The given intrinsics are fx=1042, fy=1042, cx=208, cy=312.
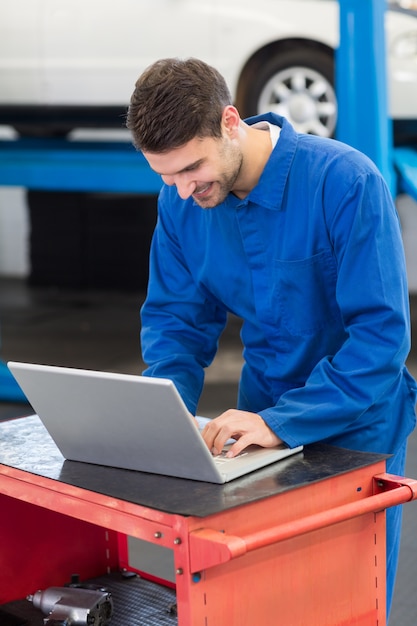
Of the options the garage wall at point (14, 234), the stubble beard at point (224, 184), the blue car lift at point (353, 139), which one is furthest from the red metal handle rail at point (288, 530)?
the garage wall at point (14, 234)

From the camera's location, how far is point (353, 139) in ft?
12.8

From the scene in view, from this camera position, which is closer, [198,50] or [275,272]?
[275,272]

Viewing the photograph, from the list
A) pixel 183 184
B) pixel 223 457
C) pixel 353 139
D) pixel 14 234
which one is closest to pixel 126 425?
pixel 223 457

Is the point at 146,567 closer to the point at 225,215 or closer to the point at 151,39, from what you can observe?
the point at 225,215

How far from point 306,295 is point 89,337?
4991 millimetres

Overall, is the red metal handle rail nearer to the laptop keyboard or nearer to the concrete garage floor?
the laptop keyboard

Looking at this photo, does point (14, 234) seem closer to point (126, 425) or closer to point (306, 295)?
point (306, 295)

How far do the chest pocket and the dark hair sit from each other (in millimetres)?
320

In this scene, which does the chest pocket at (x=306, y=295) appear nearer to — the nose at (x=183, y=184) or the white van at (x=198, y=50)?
the nose at (x=183, y=184)

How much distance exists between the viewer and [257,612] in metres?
1.67

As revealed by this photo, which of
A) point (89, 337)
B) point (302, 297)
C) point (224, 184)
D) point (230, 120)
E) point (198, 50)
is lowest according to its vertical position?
point (89, 337)

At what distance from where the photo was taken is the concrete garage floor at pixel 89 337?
536 centimetres

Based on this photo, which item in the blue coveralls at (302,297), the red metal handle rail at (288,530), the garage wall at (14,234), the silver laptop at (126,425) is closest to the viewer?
the red metal handle rail at (288,530)

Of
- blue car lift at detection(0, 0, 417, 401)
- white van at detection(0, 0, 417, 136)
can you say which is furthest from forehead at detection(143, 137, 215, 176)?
white van at detection(0, 0, 417, 136)
